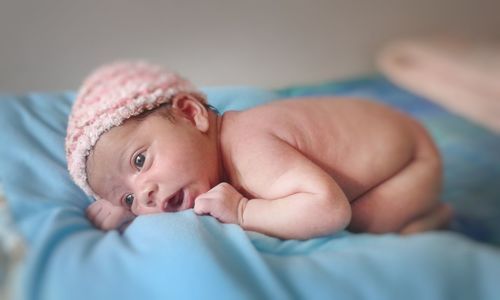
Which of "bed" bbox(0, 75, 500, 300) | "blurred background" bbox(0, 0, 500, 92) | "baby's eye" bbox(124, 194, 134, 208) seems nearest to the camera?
"bed" bbox(0, 75, 500, 300)

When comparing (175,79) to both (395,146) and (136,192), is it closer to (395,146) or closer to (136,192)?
(136,192)

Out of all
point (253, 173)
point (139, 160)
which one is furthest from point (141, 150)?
point (253, 173)

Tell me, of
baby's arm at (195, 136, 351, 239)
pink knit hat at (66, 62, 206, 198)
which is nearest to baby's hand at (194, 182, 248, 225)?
baby's arm at (195, 136, 351, 239)

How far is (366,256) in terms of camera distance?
0.45m

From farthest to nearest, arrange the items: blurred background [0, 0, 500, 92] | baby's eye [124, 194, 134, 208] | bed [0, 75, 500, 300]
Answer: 1. blurred background [0, 0, 500, 92]
2. baby's eye [124, 194, 134, 208]
3. bed [0, 75, 500, 300]

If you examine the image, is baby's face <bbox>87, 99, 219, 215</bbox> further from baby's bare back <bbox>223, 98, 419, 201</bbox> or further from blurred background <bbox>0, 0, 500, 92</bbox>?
blurred background <bbox>0, 0, 500, 92</bbox>

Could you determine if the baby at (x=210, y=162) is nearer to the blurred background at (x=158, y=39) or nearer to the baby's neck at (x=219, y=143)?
the baby's neck at (x=219, y=143)

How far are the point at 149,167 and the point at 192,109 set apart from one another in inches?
3.2

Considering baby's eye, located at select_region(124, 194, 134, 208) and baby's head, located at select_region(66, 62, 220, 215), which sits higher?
baby's head, located at select_region(66, 62, 220, 215)

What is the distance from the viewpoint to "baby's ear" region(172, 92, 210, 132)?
488 millimetres

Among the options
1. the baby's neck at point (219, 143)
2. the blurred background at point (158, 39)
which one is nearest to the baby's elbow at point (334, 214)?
the baby's neck at point (219, 143)

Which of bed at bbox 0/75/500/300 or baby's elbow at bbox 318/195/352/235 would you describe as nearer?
bed at bbox 0/75/500/300

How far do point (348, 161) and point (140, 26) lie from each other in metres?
0.36

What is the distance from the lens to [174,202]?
470 mm
